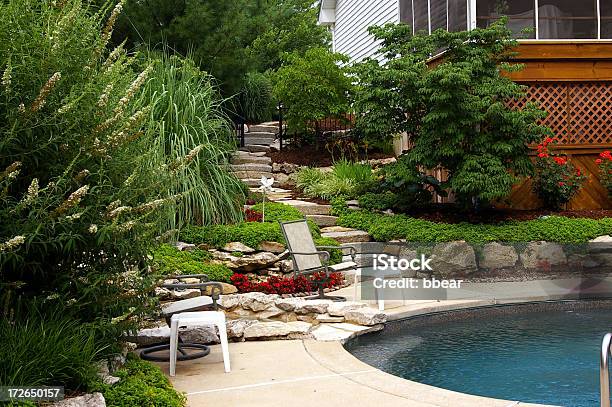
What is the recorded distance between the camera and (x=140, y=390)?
12.7 ft

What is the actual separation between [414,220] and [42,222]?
23.2ft

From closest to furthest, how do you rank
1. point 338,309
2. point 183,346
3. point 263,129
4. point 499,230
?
point 183,346 < point 338,309 < point 499,230 < point 263,129

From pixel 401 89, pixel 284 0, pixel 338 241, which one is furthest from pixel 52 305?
pixel 284 0

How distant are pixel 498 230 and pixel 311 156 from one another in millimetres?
5042

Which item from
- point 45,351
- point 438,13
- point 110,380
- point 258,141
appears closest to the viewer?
point 45,351

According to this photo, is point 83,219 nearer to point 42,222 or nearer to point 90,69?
point 42,222

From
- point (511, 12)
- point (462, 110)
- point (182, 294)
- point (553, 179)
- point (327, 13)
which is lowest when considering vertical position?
point (182, 294)

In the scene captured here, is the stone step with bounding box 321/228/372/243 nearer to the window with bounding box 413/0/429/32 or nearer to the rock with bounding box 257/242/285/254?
the rock with bounding box 257/242/285/254

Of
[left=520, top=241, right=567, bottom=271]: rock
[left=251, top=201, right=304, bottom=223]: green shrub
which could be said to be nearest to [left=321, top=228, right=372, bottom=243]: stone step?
[left=251, top=201, right=304, bottom=223]: green shrub

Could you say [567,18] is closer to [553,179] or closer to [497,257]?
[553,179]

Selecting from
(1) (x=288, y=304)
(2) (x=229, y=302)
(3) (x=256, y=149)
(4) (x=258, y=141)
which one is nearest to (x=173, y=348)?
(2) (x=229, y=302)

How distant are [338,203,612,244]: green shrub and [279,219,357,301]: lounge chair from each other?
1894 mm

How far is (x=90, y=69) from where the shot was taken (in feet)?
13.6

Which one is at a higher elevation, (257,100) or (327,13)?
(327,13)
